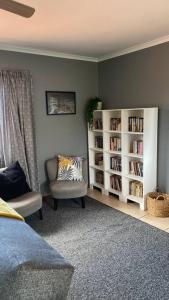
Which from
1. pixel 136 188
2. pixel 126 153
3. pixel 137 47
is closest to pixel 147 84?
pixel 137 47

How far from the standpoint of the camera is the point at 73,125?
4094 millimetres

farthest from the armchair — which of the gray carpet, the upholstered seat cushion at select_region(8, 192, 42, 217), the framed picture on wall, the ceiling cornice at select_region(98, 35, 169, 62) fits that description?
the ceiling cornice at select_region(98, 35, 169, 62)

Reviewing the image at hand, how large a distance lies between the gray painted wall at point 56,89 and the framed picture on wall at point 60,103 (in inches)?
2.8

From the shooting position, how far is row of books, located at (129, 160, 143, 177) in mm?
3426

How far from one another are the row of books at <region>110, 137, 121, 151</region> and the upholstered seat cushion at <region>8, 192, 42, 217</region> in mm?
1508

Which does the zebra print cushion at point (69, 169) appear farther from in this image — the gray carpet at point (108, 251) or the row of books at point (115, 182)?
the row of books at point (115, 182)

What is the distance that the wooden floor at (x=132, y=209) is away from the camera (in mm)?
2963

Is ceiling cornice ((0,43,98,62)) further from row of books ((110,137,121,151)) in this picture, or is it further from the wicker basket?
the wicker basket

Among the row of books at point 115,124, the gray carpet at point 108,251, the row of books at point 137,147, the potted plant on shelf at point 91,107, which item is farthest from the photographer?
the potted plant on shelf at point 91,107

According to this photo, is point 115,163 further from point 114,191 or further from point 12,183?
point 12,183

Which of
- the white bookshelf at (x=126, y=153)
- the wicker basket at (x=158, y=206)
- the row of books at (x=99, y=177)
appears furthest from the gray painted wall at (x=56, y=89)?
the wicker basket at (x=158, y=206)

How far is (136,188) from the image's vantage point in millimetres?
3529

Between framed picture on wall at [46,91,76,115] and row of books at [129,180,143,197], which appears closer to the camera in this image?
row of books at [129,180,143,197]

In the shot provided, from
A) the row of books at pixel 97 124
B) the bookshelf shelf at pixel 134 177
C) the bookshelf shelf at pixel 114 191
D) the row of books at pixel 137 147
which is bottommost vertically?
the bookshelf shelf at pixel 114 191
